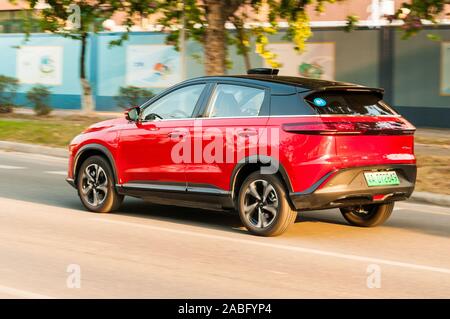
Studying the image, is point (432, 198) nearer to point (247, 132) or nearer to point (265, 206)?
point (265, 206)

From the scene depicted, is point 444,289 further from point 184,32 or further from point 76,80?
point 76,80

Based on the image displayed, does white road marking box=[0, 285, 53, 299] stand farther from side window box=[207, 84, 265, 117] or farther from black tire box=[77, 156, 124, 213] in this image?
black tire box=[77, 156, 124, 213]

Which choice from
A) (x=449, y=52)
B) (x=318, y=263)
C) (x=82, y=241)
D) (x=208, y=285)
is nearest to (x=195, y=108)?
(x=82, y=241)

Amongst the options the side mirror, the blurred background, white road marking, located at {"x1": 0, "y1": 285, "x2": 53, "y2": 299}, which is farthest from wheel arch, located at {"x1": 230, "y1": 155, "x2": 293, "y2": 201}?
the blurred background

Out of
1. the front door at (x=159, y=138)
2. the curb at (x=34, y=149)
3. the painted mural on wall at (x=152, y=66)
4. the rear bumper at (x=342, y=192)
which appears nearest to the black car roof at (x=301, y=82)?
the front door at (x=159, y=138)

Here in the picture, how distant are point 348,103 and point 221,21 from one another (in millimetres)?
8090

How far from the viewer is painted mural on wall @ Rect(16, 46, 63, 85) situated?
31031mm

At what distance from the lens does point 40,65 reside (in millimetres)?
31438

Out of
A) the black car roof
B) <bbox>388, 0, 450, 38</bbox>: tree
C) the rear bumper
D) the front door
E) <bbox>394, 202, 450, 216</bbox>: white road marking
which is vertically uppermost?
<bbox>388, 0, 450, 38</bbox>: tree

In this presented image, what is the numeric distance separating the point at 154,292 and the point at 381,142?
3.28 m

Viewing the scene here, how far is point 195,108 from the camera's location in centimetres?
957

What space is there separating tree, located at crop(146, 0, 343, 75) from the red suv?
21.8ft

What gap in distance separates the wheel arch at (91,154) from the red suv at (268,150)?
67 mm

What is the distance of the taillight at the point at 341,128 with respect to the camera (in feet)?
27.7
